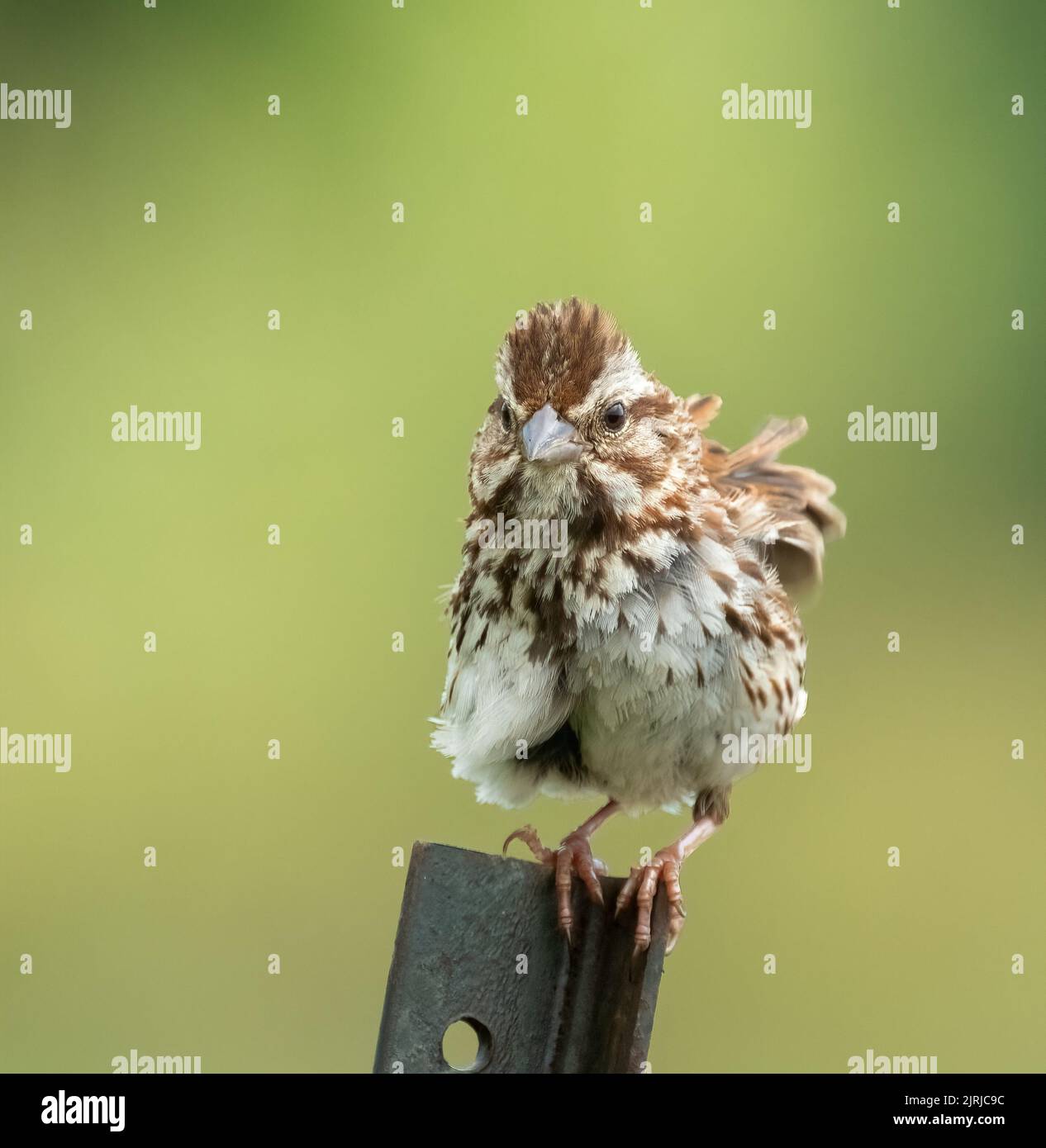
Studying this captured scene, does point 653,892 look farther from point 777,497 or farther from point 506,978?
point 777,497

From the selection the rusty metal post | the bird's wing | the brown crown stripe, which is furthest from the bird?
the rusty metal post

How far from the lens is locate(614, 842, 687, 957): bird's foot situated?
99.6 inches

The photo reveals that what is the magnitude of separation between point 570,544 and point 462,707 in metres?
0.50

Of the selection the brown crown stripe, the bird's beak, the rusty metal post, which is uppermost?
the brown crown stripe

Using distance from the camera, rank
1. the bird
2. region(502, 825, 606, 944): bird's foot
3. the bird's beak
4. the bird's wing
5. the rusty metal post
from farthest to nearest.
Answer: the bird's wing
the bird
the bird's beak
region(502, 825, 606, 944): bird's foot
the rusty metal post

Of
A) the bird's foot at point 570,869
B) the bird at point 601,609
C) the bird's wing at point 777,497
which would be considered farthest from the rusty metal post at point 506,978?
the bird's wing at point 777,497

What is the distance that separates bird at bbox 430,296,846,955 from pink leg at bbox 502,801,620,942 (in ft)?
0.04

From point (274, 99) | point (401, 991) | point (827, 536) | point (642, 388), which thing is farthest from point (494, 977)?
point (274, 99)

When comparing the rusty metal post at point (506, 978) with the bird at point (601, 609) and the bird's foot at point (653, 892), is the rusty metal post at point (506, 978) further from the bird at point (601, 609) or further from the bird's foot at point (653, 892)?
the bird at point (601, 609)

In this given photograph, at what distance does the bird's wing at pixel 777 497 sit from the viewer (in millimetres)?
3742

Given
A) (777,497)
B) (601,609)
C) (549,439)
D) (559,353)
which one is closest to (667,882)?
(601,609)

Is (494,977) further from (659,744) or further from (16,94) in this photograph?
(16,94)

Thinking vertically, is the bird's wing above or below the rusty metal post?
above

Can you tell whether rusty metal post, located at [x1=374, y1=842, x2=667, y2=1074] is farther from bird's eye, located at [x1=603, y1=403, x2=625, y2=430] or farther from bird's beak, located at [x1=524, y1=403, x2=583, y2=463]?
bird's eye, located at [x1=603, y1=403, x2=625, y2=430]
